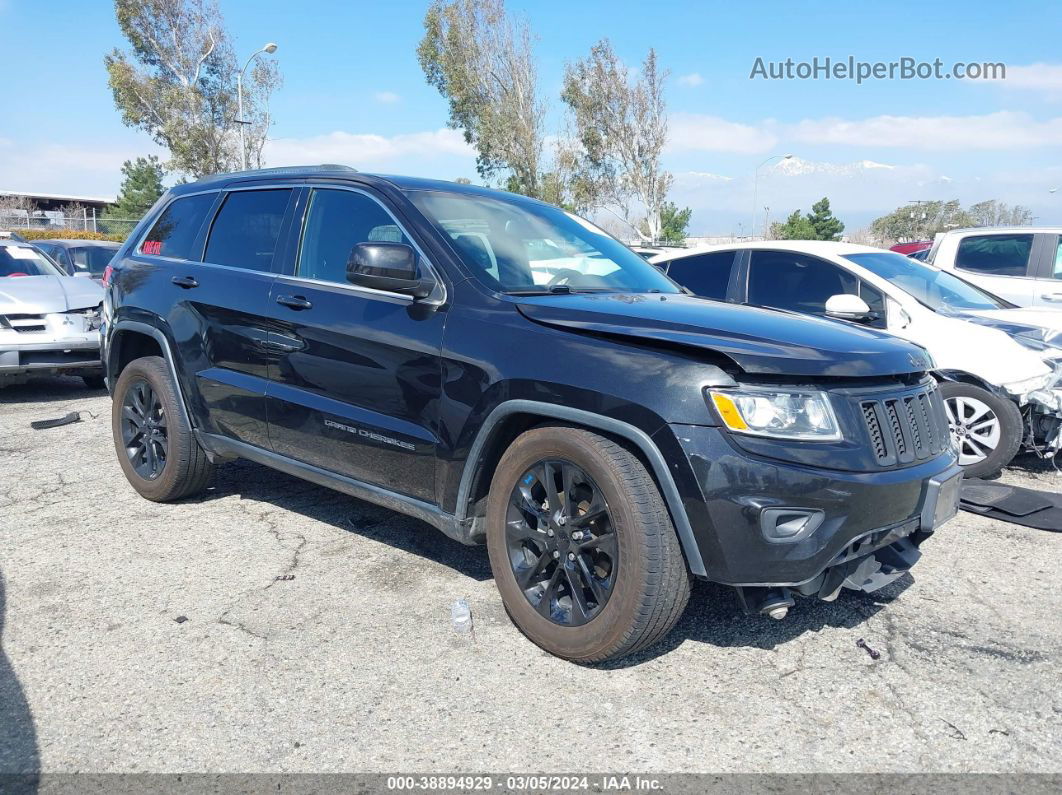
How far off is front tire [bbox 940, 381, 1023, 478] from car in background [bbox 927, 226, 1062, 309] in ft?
13.4

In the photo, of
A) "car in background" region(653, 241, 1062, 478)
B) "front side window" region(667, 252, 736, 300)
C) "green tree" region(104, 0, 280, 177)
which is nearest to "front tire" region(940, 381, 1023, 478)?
"car in background" region(653, 241, 1062, 478)

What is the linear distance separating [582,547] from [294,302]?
1.88m

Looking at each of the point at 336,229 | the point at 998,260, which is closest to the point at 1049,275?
the point at 998,260

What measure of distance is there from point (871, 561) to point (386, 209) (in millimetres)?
2486

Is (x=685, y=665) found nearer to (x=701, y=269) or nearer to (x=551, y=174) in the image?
(x=701, y=269)

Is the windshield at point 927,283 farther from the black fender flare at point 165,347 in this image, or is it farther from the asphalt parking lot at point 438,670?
the black fender flare at point 165,347

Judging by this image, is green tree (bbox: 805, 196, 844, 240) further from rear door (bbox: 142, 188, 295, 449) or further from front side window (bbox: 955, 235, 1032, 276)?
rear door (bbox: 142, 188, 295, 449)

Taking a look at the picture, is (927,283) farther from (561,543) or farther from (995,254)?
(561,543)

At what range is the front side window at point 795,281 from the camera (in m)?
6.44

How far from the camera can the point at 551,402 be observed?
10.1ft

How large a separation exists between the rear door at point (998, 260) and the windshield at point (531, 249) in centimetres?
643

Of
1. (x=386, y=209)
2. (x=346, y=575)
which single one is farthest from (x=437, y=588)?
(x=386, y=209)

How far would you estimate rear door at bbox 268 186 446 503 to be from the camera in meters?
3.55

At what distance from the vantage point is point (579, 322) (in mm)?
3143
